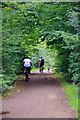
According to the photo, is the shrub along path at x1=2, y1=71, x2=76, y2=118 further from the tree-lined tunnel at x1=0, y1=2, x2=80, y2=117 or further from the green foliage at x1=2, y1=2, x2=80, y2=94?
the green foliage at x1=2, y1=2, x2=80, y2=94

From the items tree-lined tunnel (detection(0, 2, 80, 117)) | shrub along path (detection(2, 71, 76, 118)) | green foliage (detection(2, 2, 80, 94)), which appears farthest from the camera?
green foliage (detection(2, 2, 80, 94))

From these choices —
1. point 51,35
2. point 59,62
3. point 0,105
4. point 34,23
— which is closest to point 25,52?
point 59,62

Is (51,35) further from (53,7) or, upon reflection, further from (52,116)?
(52,116)

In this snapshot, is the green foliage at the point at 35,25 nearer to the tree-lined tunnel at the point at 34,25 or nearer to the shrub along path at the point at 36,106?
the tree-lined tunnel at the point at 34,25

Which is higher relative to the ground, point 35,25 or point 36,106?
point 35,25

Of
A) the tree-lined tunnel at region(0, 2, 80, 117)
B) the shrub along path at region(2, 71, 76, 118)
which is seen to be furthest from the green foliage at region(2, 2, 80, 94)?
the shrub along path at region(2, 71, 76, 118)

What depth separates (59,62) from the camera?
25.2 m

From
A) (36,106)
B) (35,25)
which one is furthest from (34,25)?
(36,106)


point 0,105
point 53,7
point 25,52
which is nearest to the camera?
point 0,105

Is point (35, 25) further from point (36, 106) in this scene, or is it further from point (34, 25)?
point (36, 106)

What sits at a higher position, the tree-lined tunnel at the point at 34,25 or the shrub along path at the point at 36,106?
the tree-lined tunnel at the point at 34,25

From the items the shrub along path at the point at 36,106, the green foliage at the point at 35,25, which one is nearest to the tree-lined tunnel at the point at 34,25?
the green foliage at the point at 35,25

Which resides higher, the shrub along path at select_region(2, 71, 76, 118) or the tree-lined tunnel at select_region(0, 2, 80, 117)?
the tree-lined tunnel at select_region(0, 2, 80, 117)

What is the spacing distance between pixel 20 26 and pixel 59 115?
12480mm
